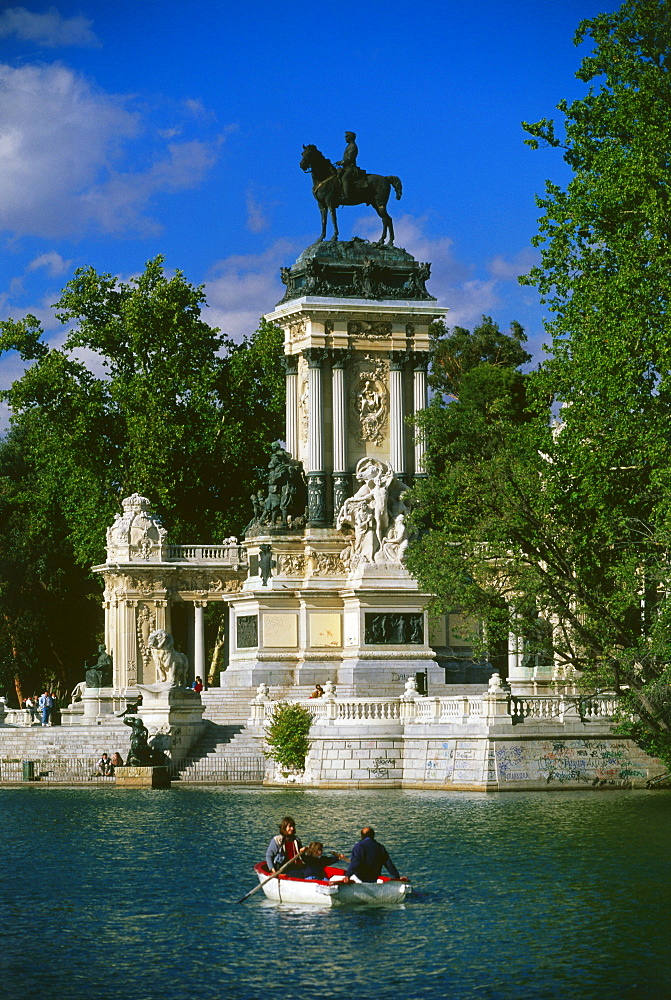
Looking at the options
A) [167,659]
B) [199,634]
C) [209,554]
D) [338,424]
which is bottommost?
[167,659]

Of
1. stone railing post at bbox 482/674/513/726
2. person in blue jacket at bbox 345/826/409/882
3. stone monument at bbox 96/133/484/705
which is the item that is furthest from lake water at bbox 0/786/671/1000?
stone monument at bbox 96/133/484/705

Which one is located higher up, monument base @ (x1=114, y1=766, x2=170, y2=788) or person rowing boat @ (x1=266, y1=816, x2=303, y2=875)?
monument base @ (x1=114, y1=766, x2=170, y2=788)

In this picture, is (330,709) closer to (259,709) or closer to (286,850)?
(259,709)

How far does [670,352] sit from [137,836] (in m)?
12.9

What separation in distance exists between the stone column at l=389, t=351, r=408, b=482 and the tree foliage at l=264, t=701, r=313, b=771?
1475 cm

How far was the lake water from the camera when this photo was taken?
21.4 metres

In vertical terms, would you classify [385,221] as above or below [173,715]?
above

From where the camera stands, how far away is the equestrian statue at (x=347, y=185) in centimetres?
6144

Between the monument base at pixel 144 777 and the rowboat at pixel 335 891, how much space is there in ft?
67.1

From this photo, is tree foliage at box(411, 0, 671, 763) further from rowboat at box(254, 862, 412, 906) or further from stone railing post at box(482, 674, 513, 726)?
rowboat at box(254, 862, 412, 906)

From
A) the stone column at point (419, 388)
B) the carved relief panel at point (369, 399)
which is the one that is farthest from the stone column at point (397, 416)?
the stone column at point (419, 388)

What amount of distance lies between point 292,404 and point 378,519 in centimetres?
564

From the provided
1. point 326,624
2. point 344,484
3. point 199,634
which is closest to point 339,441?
point 344,484

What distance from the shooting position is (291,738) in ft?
149
